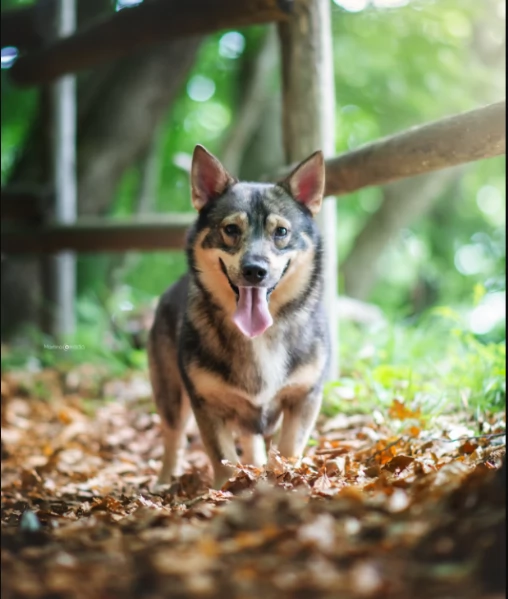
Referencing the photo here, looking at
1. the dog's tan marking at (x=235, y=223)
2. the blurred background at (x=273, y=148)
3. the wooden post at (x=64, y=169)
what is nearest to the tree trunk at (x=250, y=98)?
the blurred background at (x=273, y=148)

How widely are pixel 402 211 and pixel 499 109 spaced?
27.8 feet

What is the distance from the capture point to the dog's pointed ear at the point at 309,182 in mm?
4125

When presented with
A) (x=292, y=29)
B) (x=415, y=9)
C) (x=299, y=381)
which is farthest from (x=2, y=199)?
(x=415, y=9)

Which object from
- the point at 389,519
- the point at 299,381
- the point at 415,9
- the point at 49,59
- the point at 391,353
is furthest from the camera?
the point at 415,9

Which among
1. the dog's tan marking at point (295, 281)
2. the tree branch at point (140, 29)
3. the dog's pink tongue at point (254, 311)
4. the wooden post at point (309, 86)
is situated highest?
the tree branch at point (140, 29)

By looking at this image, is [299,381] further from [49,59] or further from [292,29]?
[49,59]

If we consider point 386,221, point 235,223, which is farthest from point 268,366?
point 386,221

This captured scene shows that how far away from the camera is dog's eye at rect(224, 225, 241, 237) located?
12.9 ft

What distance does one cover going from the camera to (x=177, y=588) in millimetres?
1585

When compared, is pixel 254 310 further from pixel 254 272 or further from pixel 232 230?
pixel 232 230

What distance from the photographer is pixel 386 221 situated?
1227 centimetres

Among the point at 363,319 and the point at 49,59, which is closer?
the point at 49,59

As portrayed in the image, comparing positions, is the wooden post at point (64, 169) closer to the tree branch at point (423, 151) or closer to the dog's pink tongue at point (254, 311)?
the tree branch at point (423, 151)

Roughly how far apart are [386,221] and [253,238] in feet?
28.8
